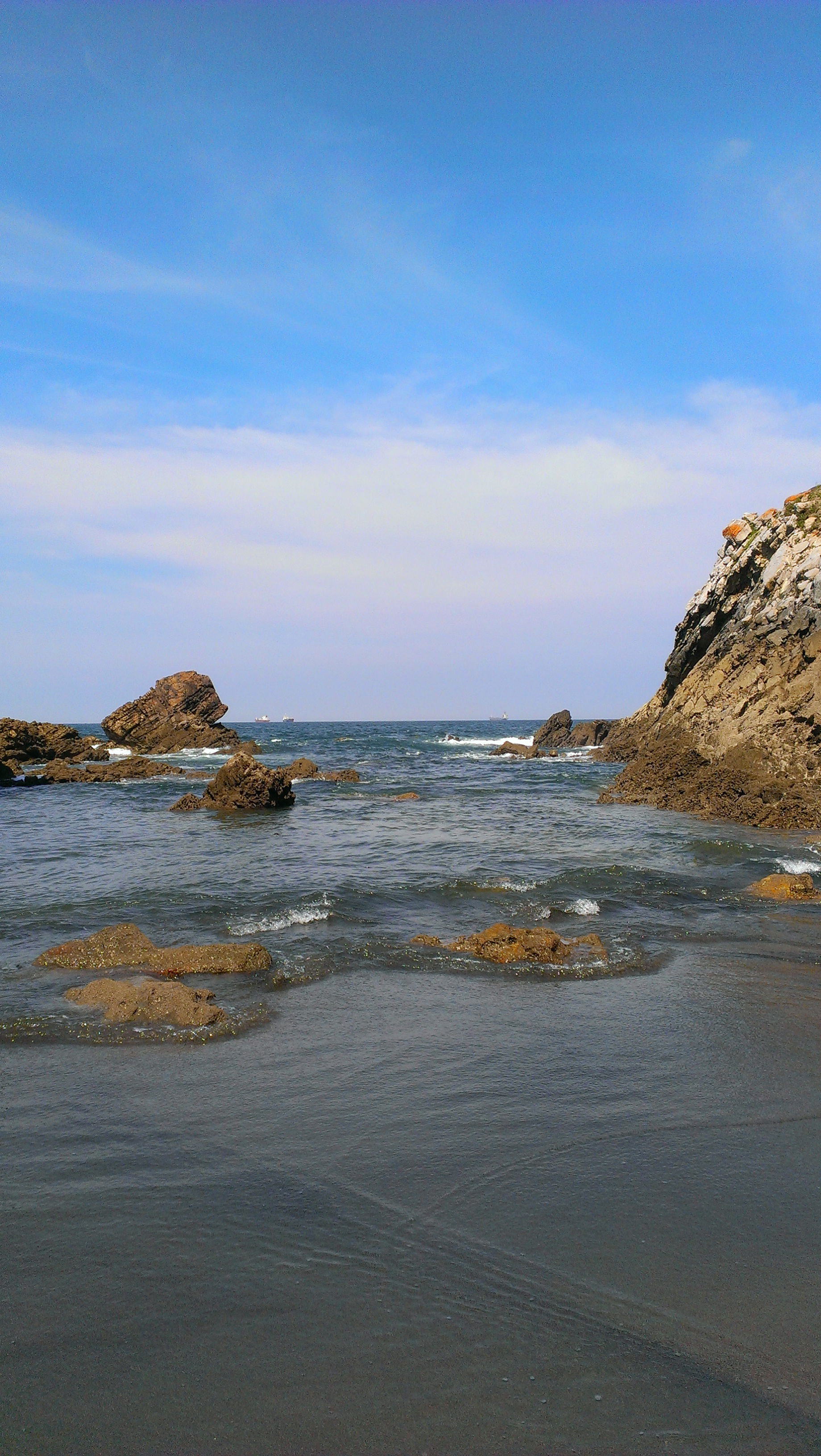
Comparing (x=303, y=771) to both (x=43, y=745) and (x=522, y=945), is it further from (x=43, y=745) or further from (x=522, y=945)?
(x=522, y=945)

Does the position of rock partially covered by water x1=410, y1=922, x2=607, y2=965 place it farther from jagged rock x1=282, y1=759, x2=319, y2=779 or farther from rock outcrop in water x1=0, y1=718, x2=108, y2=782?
rock outcrop in water x1=0, y1=718, x2=108, y2=782

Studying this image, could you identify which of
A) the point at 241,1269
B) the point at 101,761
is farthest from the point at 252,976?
the point at 101,761

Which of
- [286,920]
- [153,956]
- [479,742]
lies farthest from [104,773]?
[479,742]

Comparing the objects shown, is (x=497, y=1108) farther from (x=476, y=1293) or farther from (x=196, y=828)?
(x=196, y=828)

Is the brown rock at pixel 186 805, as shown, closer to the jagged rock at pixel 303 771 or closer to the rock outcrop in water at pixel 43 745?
the jagged rock at pixel 303 771

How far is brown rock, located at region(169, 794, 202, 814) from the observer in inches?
906

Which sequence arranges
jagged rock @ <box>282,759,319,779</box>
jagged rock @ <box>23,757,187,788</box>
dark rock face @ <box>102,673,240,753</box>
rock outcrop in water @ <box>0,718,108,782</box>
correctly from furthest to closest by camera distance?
dark rock face @ <box>102,673,240,753</box> < rock outcrop in water @ <box>0,718,108,782</box> < jagged rock @ <box>282,759,319,779</box> < jagged rock @ <box>23,757,187,788</box>

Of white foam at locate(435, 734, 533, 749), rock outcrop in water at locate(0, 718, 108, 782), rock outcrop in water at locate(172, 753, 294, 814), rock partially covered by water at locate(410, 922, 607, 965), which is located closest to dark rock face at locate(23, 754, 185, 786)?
rock outcrop in water at locate(0, 718, 108, 782)

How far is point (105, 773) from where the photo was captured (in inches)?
1366

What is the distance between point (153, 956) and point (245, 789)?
1515cm

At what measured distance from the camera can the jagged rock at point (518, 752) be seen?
48.8 meters

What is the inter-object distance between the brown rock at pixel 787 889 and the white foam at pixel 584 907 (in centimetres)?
260

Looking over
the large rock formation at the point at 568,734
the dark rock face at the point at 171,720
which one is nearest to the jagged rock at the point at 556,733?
the large rock formation at the point at 568,734

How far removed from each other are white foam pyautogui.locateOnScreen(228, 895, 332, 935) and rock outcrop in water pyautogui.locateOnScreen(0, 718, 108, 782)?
31.0 m
